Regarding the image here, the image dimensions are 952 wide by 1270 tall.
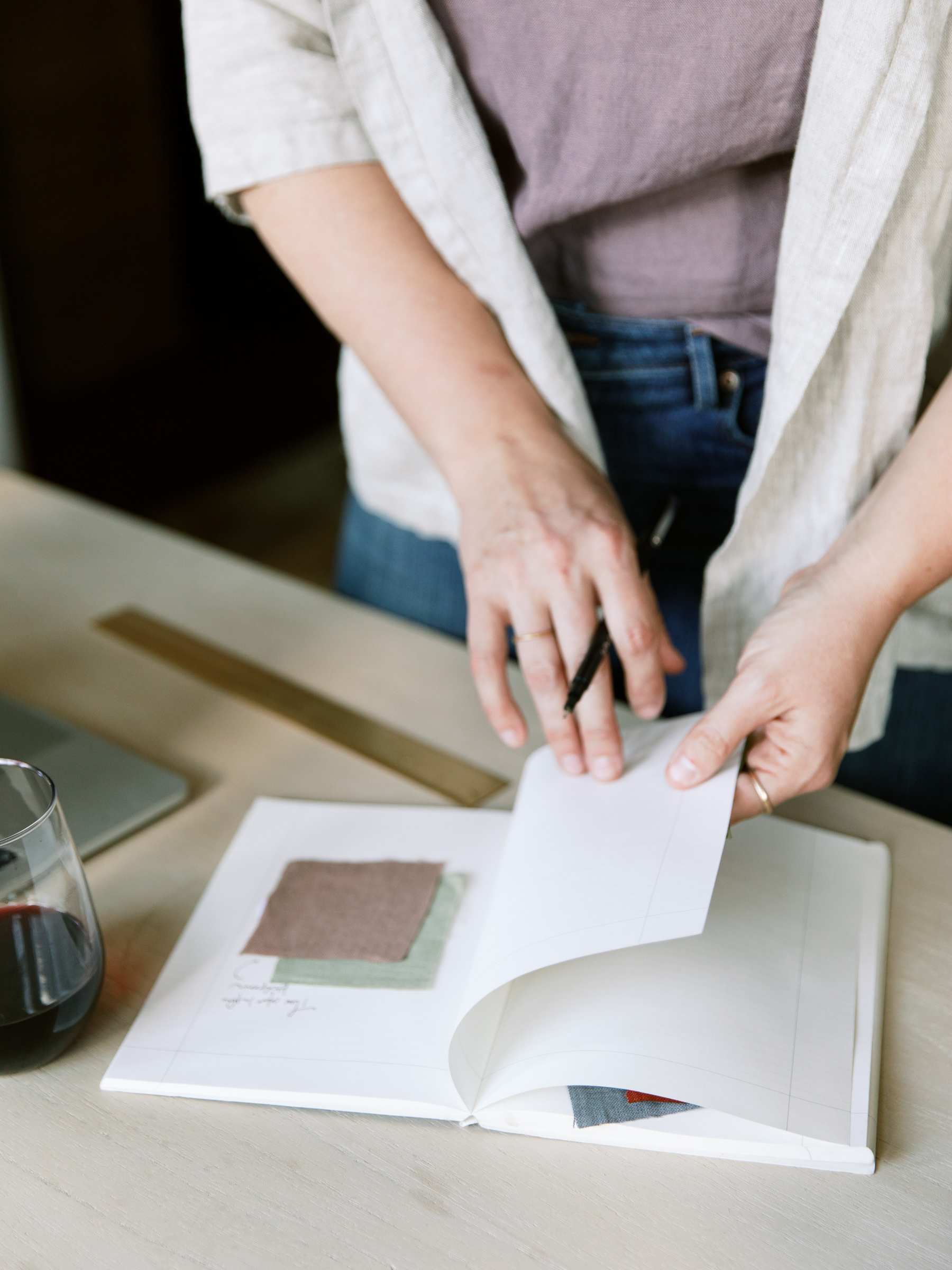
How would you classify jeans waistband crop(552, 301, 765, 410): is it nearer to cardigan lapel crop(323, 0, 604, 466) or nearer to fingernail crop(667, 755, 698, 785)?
cardigan lapel crop(323, 0, 604, 466)

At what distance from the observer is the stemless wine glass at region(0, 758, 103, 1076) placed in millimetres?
517

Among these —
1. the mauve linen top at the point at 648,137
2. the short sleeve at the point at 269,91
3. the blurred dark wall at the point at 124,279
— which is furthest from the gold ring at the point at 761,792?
the blurred dark wall at the point at 124,279

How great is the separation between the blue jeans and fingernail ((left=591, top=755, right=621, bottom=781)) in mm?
252

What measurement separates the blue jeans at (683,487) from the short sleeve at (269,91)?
22 cm

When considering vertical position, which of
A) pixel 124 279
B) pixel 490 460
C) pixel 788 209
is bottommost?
pixel 124 279

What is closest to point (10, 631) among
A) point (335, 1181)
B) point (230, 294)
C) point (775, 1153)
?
point (335, 1181)

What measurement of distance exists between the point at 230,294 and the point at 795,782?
3076mm

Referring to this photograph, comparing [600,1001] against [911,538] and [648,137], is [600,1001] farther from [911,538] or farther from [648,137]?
[648,137]

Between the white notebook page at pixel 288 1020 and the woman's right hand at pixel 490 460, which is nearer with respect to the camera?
the white notebook page at pixel 288 1020

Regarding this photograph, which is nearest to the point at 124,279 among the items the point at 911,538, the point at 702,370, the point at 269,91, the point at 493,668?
the point at 269,91

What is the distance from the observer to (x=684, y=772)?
0.63 meters

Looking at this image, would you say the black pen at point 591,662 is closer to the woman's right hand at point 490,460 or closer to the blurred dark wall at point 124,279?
the woman's right hand at point 490,460

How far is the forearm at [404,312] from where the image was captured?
2.58 feet

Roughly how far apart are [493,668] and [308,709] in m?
0.20
